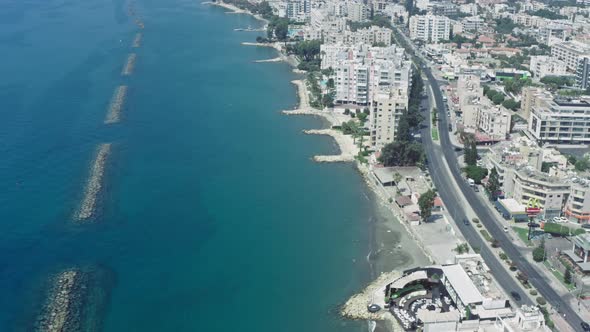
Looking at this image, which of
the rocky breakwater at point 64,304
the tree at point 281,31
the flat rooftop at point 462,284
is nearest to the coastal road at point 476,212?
the flat rooftop at point 462,284

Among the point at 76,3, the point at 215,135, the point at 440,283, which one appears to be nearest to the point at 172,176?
the point at 215,135

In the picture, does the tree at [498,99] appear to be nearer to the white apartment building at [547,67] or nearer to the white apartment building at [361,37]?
the white apartment building at [547,67]

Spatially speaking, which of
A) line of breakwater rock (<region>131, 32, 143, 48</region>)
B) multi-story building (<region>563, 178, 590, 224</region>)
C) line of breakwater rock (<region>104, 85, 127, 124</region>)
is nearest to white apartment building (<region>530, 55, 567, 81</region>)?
multi-story building (<region>563, 178, 590, 224</region>)

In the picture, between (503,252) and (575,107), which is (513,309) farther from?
(575,107)

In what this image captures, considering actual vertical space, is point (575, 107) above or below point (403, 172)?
above

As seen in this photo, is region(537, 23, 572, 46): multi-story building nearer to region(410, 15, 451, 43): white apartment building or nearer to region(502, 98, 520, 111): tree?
region(410, 15, 451, 43): white apartment building
